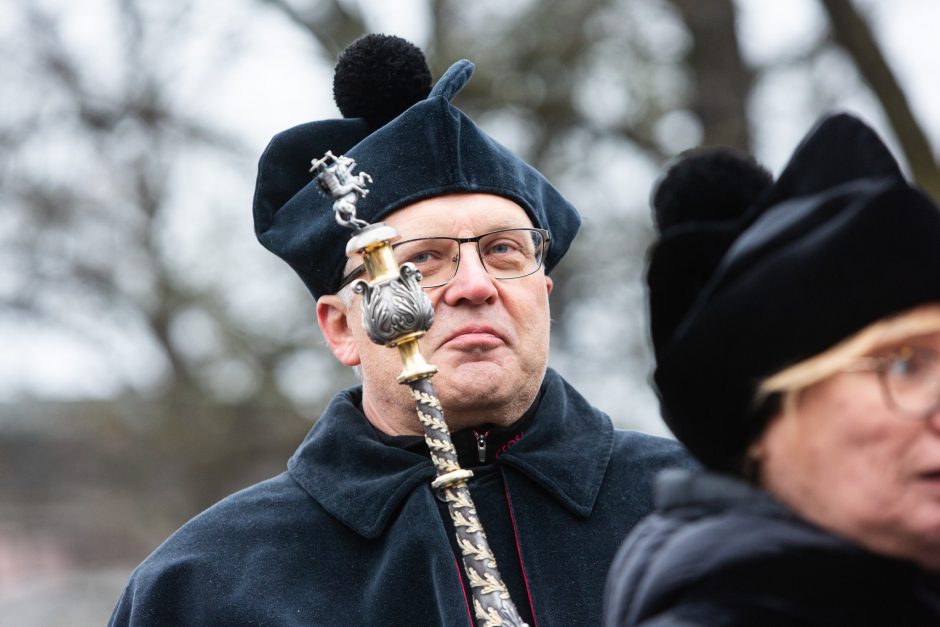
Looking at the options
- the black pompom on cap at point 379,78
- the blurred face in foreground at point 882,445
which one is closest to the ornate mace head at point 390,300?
the black pompom on cap at point 379,78

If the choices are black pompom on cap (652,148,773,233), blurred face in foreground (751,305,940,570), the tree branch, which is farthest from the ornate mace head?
the tree branch

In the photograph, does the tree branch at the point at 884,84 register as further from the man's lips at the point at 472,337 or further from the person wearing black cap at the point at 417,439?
the man's lips at the point at 472,337

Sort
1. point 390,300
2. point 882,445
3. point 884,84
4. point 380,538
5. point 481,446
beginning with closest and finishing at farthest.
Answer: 1. point 882,445
2. point 390,300
3. point 380,538
4. point 481,446
5. point 884,84

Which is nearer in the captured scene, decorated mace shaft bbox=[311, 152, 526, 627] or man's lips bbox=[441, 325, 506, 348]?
decorated mace shaft bbox=[311, 152, 526, 627]

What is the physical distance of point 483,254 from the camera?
3.96m

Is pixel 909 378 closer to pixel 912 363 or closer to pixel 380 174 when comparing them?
pixel 912 363

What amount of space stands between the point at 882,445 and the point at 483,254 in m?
1.99

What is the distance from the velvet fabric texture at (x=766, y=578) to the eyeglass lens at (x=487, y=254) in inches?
68.8

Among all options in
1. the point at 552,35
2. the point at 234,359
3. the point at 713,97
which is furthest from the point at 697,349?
the point at 234,359

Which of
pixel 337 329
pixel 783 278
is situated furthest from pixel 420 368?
pixel 783 278

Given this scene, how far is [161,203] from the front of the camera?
11.8 meters

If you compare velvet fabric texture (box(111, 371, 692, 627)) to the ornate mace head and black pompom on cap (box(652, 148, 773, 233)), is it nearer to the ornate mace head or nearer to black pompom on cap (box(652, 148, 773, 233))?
the ornate mace head

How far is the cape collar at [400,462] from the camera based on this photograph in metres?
3.78

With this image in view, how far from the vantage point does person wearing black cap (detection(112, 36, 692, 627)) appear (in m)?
3.66
